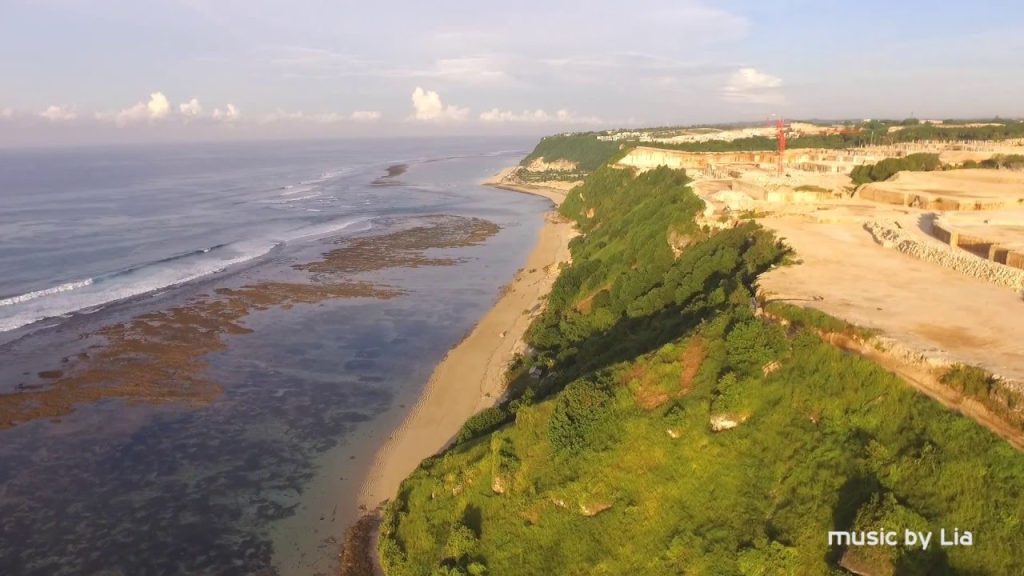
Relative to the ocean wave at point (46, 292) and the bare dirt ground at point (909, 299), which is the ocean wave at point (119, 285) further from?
A: the bare dirt ground at point (909, 299)

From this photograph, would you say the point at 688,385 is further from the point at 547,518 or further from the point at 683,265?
the point at 683,265

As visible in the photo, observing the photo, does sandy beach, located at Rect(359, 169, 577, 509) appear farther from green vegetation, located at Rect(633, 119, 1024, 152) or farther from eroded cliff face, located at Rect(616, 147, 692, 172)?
green vegetation, located at Rect(633, 119, 1024, 152)

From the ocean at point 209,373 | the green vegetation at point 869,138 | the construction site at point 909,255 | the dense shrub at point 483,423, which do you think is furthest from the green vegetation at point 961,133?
the dense shrub at point 483,423

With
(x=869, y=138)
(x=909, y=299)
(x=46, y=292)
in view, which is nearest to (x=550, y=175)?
(x=869, y=138)

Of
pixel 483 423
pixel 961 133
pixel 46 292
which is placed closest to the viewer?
pixel 483 423

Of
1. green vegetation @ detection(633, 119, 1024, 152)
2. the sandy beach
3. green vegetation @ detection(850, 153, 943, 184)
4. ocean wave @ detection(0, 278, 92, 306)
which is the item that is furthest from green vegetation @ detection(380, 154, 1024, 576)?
green vegetation @ detection(633, 119, 1024, 152)

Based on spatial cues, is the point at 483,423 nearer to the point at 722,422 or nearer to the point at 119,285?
the point at 722,422
